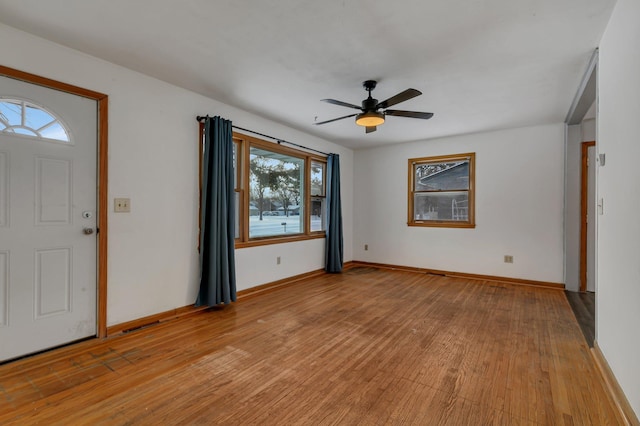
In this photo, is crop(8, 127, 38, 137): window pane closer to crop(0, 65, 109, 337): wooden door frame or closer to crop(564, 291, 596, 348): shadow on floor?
crop(0, 65, 109, 337): wooden door frame

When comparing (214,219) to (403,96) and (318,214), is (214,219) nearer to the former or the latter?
(403,96)

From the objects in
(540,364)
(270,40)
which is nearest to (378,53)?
(270,40)

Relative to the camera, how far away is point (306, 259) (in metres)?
5.26

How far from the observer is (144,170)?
9.91 feet

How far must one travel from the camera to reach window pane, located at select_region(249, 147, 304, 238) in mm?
4359

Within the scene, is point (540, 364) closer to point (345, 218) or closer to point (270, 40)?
point (270, 40)

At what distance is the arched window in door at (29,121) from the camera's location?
225 cm

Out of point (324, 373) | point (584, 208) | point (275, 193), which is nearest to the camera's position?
point (324, 373)

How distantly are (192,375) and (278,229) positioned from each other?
284cm

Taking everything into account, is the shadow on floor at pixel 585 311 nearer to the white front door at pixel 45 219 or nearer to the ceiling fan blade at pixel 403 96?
the ceiling fan blade at pixel 403 96

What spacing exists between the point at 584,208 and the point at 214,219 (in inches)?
197

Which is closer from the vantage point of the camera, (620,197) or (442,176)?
(620,197)

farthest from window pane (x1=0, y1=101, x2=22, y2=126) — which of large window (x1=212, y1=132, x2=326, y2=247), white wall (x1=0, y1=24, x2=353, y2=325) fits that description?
large window (x1=212, y1=132, x2=326, y2=247)

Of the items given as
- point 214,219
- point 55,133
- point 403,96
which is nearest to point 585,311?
point 403,96
